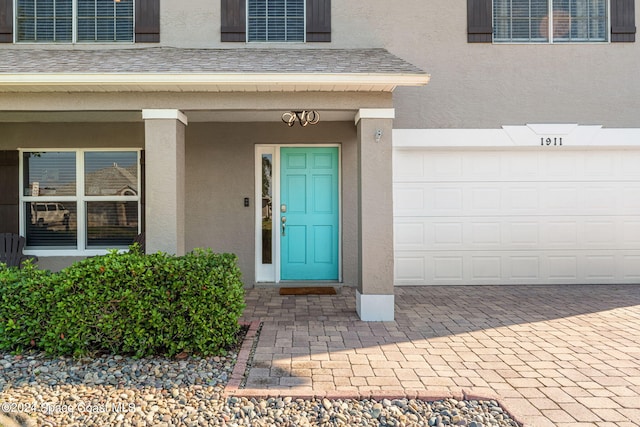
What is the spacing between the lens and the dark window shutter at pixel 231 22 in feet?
21.8

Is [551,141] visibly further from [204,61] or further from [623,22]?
[204,61]

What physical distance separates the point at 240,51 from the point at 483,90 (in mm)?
3799

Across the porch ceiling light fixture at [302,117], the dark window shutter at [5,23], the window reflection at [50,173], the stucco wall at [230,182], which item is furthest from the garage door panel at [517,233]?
the dark window shutter at [5,23]

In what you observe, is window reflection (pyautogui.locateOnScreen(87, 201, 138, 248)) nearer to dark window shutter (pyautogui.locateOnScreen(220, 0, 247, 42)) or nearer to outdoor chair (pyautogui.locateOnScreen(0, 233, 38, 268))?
outdoor chair (pyautogui.locateOnScreen(0, 233, 38, 268))

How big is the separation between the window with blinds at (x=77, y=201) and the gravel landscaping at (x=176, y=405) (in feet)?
11.8

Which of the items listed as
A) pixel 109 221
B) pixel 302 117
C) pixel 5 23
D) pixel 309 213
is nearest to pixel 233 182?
pixel 309 213

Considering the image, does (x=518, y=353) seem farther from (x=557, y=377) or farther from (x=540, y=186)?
(x=540, y=186)

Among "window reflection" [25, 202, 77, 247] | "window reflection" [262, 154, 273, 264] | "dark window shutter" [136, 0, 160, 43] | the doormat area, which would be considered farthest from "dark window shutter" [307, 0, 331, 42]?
"window reflection" [25, 202, 77, 247]

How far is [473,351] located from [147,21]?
21.0 feet

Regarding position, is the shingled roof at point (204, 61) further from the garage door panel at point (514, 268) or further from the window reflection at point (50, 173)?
the garage door panel at point (514, 268)

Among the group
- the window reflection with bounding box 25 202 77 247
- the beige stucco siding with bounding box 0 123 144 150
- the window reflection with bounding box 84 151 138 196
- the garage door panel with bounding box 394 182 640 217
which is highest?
the beige stucco siding with bounding box 0 123 144 150

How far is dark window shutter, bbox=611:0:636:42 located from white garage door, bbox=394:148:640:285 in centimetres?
186

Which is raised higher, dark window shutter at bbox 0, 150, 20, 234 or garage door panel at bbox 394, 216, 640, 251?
dark window shutter at bbox 0, 150, 20, 234

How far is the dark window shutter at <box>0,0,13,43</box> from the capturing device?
257 inches
